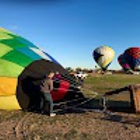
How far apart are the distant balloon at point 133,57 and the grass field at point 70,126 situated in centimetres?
4720

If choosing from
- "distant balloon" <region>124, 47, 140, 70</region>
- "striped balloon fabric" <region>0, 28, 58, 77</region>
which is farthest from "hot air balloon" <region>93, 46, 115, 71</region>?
"striped balloon fabric" <region>0, 28, 58, 77</region>

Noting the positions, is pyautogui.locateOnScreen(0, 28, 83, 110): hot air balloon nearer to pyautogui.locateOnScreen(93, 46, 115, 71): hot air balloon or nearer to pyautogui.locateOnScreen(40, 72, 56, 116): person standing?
pyautogui.locateOnScreen(40, 72, 56, 116): person standing

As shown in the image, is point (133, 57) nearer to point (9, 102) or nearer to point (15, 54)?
point (15, 54)

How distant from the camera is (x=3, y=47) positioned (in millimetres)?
10172

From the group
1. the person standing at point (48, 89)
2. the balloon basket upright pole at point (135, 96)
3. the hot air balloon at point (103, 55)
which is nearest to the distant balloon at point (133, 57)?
the hot air balloon at point (103, 55)

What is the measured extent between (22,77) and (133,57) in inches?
1884

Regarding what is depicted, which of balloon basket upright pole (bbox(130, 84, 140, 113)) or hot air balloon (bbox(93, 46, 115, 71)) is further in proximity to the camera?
hot air balloon (bbox(93, 46, 115, 71))

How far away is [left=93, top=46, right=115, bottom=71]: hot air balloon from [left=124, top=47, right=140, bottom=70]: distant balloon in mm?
2737

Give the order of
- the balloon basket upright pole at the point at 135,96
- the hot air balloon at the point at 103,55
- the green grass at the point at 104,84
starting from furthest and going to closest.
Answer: the hot air balloon at the point at 103,55, the green grass at the point at 104,84, the balloon basket upright pole at the point at 135,96

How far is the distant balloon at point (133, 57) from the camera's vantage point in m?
55.4

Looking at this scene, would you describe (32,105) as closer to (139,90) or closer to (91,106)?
(91,106)

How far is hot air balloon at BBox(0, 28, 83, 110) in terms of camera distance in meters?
9.37

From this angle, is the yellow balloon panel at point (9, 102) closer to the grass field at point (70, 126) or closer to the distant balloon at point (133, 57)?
the grass field at point (70, 126)

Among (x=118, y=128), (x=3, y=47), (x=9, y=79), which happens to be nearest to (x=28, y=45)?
(x=3, y=47)
